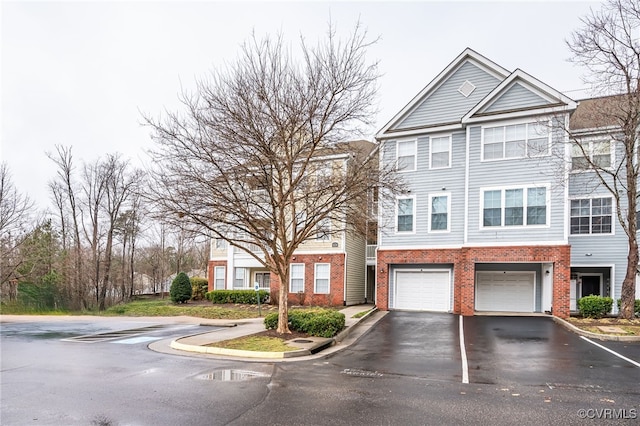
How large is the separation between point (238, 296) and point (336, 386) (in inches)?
779

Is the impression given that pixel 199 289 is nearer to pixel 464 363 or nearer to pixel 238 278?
pixel 238 278

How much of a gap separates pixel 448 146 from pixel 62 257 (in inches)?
1217

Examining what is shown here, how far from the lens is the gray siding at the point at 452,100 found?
2167cm

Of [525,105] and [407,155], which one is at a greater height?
[525,105]

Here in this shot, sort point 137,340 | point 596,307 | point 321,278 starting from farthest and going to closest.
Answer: point 321,278 → point 596,307 → point 137,340

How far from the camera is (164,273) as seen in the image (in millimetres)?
51000

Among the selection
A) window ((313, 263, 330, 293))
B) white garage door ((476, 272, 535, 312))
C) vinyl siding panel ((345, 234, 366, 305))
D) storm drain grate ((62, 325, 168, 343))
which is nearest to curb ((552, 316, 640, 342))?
white garage door ((476, 272, 535, 312))

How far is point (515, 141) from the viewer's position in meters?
20.1

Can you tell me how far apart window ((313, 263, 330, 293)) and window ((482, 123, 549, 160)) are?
35.4 feet

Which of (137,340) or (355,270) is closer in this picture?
(137,340)

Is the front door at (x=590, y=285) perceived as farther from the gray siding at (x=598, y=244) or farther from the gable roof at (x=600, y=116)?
the gable roof at (x=600, y=116)

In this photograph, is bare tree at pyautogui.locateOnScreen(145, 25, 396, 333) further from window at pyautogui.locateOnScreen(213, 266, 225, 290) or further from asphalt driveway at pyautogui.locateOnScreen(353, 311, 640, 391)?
window at pyautogui.locateOnScreen(213, 266, 225, 290)

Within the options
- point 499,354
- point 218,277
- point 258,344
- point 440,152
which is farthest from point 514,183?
point 218,277
